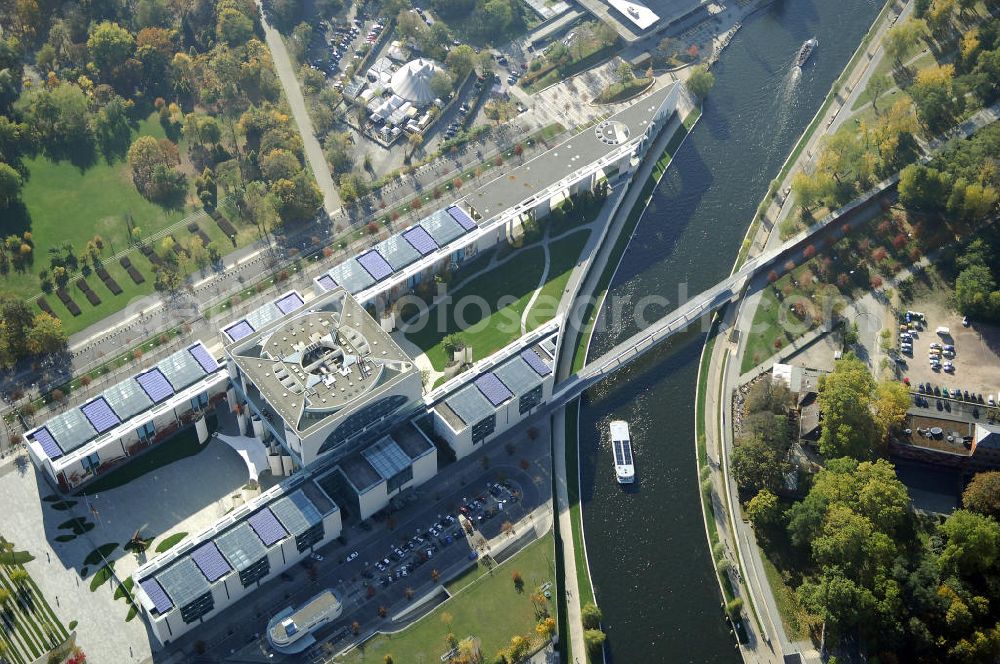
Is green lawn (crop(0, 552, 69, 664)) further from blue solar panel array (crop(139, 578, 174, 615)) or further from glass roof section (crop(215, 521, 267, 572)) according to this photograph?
glass roof section (crop(215, 521, 267, 572))

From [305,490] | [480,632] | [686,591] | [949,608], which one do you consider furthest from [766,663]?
[305,490]

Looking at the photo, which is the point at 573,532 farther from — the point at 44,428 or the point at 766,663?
the point at 44,428

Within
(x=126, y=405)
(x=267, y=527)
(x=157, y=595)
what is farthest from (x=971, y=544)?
(x=126, y=405)

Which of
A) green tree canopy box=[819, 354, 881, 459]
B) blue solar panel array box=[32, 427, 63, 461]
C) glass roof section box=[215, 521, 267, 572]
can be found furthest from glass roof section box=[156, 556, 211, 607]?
green tree canopy box=[819, 354, 881, 459]

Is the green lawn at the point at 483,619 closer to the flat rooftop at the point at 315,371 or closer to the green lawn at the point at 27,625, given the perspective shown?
the flat rooftop at the point at 315,371

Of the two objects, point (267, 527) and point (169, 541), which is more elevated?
point (169, 541)

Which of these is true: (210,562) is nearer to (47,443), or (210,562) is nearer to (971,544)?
(47,443)

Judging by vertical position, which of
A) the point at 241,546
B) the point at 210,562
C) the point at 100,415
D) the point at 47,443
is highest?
the point at 100,415
